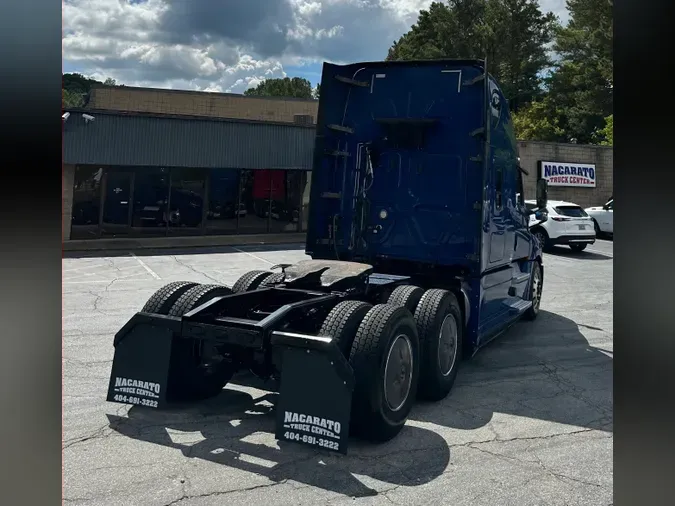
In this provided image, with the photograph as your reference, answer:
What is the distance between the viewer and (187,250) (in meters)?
18.7

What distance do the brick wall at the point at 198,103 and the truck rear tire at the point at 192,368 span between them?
2876 cm

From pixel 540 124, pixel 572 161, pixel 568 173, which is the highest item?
pixel 540 124

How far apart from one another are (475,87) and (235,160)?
1541cm

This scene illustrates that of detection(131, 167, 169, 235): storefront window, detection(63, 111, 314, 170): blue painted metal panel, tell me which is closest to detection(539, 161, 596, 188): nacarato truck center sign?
detection(63, 111, 314, 170): blue painted metal panel

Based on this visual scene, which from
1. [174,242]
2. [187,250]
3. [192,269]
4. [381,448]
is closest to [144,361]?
[381,448]

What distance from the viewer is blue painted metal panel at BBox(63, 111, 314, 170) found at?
18297 millimetres

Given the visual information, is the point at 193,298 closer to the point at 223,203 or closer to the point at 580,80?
the point at 223,203

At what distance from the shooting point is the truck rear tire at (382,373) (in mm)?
4602

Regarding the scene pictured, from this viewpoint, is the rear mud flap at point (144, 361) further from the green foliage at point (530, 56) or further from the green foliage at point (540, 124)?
the green foliage at point (540, 124)

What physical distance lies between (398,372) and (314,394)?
3.24 ft

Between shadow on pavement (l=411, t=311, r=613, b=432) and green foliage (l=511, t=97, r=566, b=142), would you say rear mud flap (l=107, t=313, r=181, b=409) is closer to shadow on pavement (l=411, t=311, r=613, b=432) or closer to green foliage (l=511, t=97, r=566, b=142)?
shadow on pavement (l=411, t=311, r=613, b=432)

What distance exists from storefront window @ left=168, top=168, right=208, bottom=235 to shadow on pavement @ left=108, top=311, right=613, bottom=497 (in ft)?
50.7

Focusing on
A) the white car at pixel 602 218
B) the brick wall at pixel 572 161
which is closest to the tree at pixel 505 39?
the brick wall at pixel 572 161
